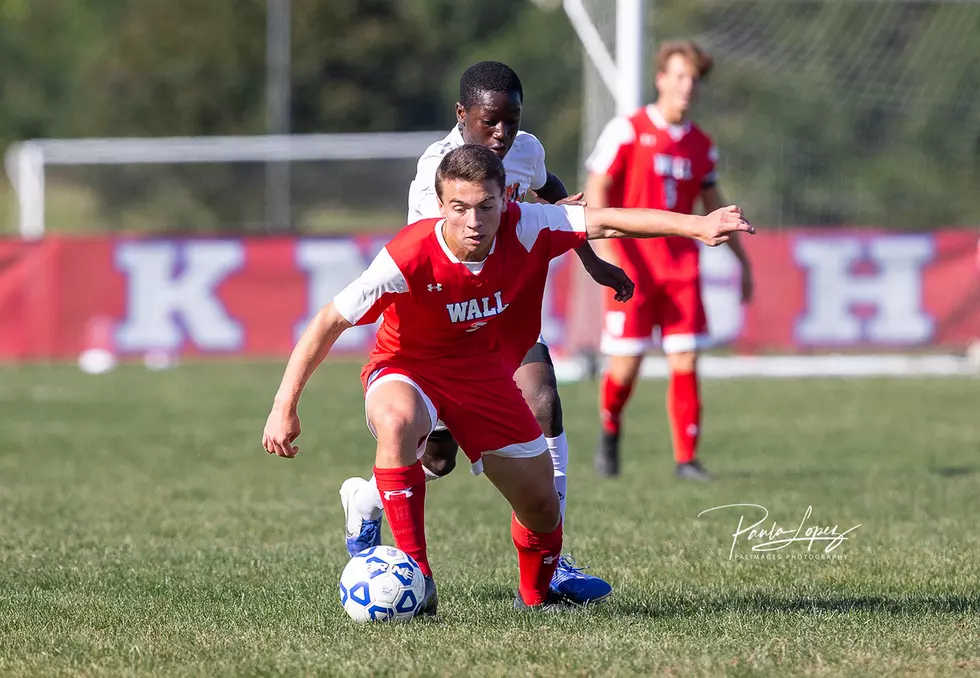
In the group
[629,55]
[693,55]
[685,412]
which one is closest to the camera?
[693,55]

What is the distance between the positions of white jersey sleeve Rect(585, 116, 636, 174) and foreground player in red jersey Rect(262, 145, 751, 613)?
12.7 feet

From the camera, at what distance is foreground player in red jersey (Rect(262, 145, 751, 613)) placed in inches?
182

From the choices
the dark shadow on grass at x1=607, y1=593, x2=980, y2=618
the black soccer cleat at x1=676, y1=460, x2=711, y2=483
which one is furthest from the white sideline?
the dark shadow on grass at x1=607, y1=593, x2=980, y2=618

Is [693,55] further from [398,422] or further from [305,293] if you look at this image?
[305,293]

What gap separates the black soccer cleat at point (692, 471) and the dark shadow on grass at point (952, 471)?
4.66 feet

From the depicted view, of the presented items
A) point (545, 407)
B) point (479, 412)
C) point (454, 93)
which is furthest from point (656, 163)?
point (454, 93)

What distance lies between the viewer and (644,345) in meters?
8.70

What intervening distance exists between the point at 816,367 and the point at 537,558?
11.3 m

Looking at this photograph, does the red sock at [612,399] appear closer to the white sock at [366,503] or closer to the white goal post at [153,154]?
the white sock at [366,503]

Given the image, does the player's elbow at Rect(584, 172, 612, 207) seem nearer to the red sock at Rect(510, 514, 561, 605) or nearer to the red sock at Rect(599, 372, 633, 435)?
the red sock at Rect(599, 372, 633, 435)

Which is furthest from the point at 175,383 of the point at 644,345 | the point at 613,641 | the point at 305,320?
the point at 613,641

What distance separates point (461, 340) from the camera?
16.3 feet

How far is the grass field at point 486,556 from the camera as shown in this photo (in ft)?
14.3

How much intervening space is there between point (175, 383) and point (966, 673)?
11.9m
